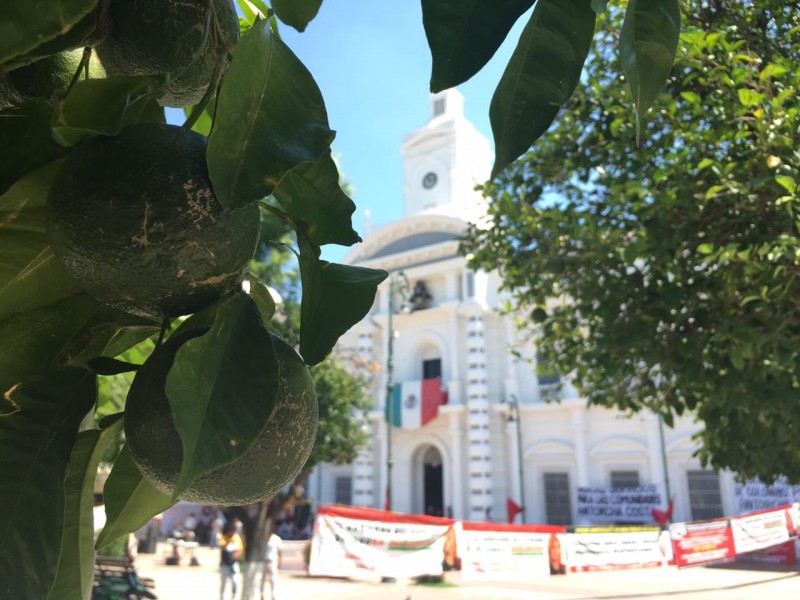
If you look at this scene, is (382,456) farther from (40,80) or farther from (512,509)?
(40,80)

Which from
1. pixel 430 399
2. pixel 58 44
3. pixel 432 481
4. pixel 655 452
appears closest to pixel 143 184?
pixel 58 44

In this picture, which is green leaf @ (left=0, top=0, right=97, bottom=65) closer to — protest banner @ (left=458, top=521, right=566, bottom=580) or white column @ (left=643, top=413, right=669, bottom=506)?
protest banner @ (left=458, top=521, right=566, bottom=580)

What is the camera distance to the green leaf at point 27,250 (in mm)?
662

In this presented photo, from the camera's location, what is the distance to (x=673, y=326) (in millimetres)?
5953

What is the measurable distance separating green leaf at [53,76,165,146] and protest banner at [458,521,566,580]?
13969 mm

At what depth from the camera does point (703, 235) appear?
561 centimetres

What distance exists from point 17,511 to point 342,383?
16976mm

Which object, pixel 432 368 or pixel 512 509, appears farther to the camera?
pixel 432 368

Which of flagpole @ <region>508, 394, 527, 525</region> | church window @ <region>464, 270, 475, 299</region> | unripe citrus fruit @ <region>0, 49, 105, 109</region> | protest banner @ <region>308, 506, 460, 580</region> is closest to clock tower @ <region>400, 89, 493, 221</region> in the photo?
church window @ <region>464, 270, 475, 299</region>

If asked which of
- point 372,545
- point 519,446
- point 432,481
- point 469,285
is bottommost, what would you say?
point 372,545

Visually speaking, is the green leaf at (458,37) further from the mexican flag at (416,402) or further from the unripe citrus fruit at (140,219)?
the mexican flag at (416,402)

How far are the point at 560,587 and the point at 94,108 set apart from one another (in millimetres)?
15721

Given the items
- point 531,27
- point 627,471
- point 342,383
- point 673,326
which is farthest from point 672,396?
point 627,471

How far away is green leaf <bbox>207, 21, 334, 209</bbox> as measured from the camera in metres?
0.58
